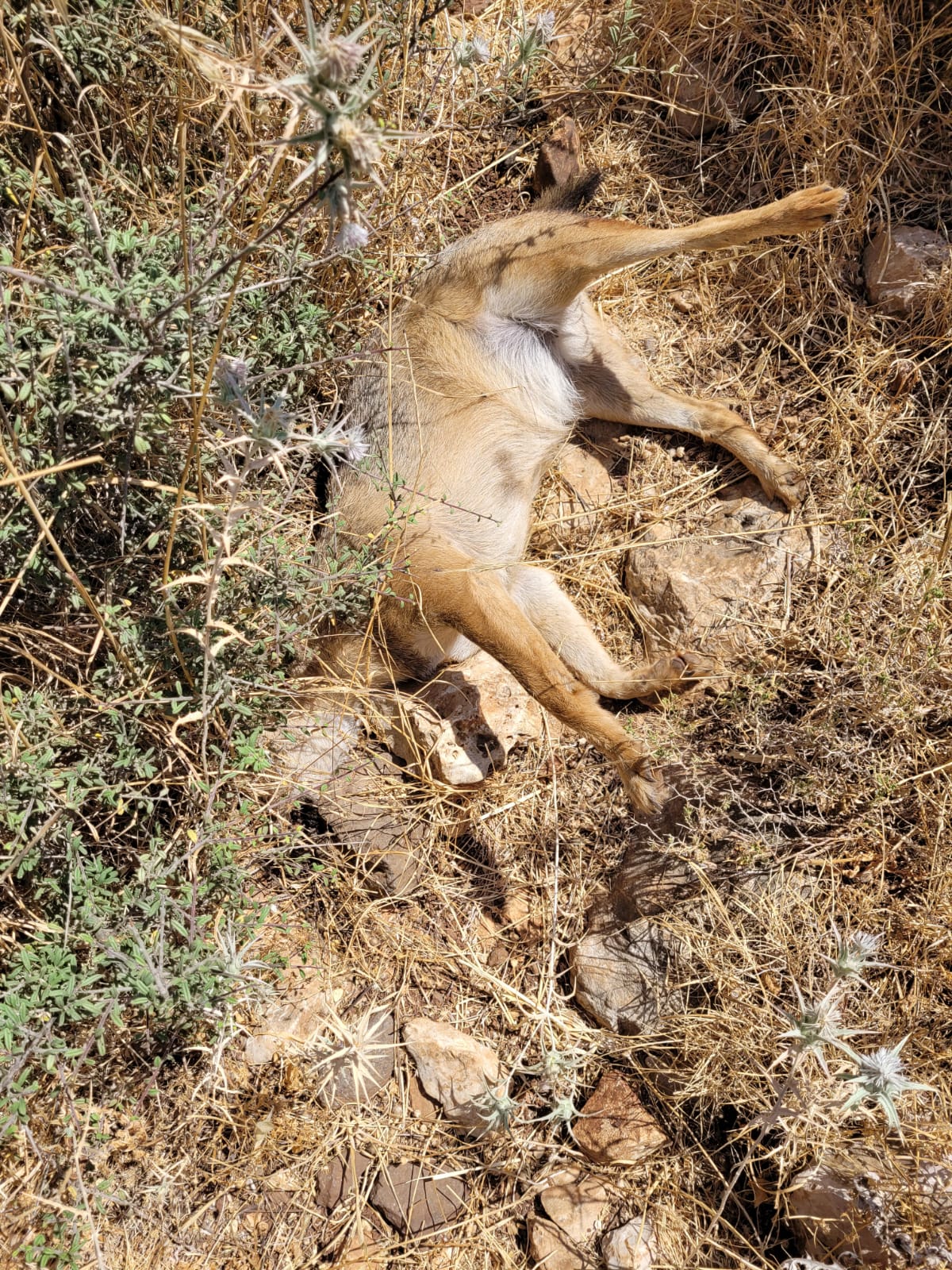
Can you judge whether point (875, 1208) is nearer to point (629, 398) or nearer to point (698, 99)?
point (629, 398)

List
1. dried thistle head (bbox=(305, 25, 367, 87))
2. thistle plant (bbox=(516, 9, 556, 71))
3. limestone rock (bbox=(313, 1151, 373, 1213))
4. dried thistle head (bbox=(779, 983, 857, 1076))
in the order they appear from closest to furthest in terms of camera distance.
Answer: dried thistle head (bbox=(305, 25, 367, 87)), dried thistle head (bbox=(779, 983, 857, 1076)), limestone rock (bbox=(313, 1151, 373, 1213)), thistle plant (bbox=(516, 9, 556, 71))

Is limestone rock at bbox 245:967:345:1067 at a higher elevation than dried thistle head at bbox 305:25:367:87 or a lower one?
lower

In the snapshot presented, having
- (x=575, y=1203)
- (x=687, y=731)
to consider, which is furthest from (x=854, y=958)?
(x=575, y=1203)

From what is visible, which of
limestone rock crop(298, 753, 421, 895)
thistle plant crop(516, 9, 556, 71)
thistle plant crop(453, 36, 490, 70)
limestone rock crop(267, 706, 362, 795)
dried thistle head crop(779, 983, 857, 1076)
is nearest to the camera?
dried thistle head crop(779, 983, 857, 1076)

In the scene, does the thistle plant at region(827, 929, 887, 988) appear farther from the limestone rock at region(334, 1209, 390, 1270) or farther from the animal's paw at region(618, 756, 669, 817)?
the limestone rock at region(334, 1209, 390, 1270)

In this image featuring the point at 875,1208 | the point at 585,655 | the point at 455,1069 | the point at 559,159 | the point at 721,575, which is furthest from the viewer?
the point at 559,159

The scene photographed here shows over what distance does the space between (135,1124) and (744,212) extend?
4.14 m

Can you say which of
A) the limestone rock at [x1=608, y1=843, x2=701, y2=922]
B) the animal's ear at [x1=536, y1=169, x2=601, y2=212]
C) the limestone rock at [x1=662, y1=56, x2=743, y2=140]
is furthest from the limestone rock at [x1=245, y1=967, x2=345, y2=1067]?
the limestone rock at [x1=662, y1=56, x2=743, y2=140]

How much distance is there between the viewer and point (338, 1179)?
→ 3414mm

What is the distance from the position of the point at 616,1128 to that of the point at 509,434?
2.74 m

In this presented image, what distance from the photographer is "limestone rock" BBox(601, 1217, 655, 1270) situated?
3135 millimetres

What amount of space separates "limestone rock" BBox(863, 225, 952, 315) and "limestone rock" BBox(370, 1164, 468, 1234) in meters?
3.92

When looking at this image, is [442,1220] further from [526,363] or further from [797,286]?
[797,286]

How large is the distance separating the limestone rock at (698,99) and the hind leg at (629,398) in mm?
1088
